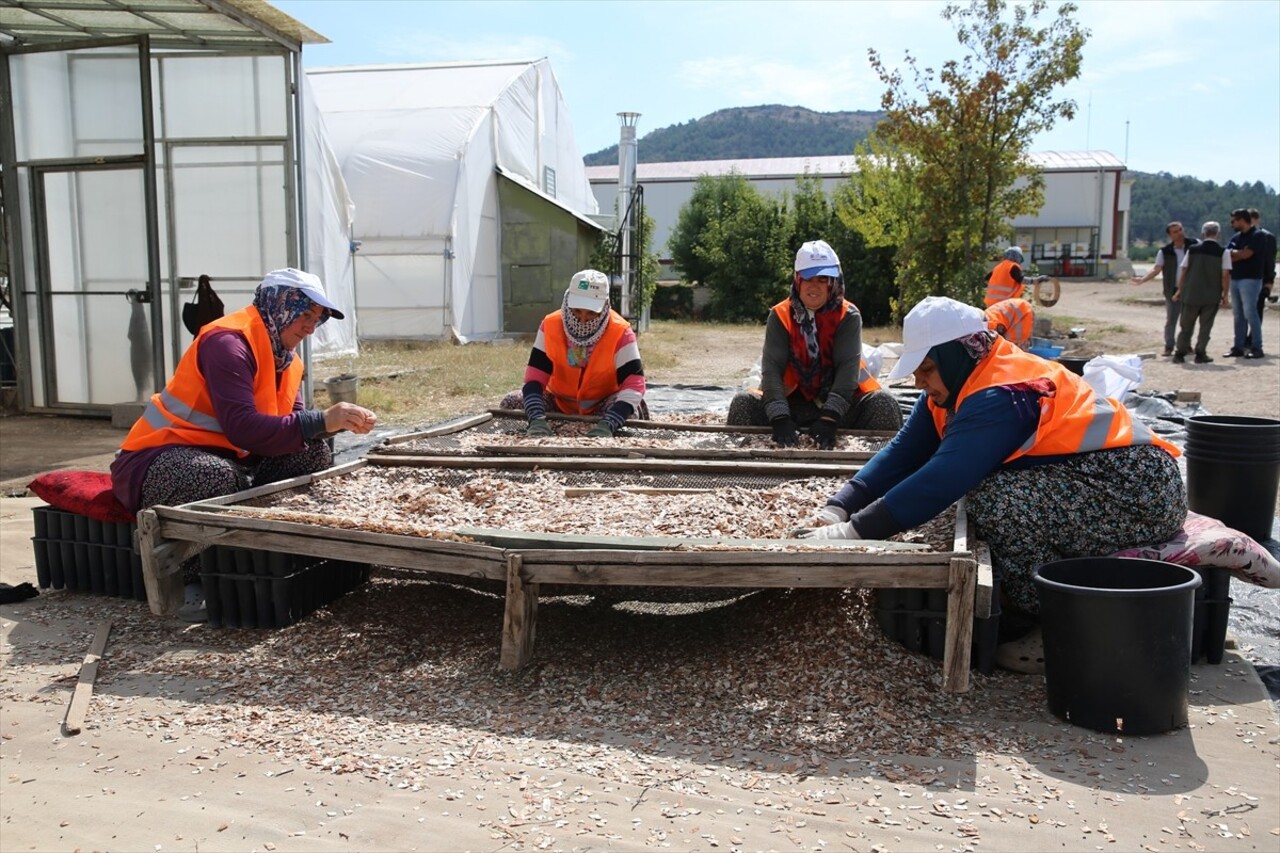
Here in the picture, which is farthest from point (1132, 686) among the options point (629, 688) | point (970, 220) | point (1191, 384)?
point (970, 220)

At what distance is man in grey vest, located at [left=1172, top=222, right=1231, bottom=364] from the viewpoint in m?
11.6

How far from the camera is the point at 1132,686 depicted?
2.85 meters

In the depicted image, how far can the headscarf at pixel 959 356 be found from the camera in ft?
10.7

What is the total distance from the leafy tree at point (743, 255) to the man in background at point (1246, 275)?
40.7 ft

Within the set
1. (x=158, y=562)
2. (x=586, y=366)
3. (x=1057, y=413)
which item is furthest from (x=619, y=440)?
(x=1057, y=413)

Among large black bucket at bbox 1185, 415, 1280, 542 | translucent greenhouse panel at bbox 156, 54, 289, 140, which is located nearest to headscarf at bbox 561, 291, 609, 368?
large black bucket at bbox 1185, 415, 1280, 542

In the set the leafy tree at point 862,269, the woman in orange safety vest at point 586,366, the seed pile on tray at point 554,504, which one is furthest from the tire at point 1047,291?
the leafy tree at point 862,269

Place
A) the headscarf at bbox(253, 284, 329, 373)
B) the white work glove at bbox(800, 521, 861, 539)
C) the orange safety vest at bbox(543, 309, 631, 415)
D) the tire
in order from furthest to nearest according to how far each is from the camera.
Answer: the tire, the orange safety vest at bbox(543, 309, 631, 415), the headscarf at bbox(253, 284, 329, 373), the white work glove at bbox(800, 521, 861, 539)

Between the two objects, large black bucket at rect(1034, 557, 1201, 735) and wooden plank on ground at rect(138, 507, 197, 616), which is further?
wooden plank on ground at rect(138, 507, 197, 616)

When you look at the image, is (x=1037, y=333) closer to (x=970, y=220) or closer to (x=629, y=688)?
(x=970, y=220)

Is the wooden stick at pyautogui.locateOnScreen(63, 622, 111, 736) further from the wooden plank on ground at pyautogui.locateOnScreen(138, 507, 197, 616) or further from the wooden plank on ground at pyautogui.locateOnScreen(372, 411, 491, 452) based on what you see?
the wooden plank on ground at pyautogui.locateOnScreen(372, 411, 491, 452)

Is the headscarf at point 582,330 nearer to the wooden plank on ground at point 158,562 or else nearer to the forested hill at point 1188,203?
the wooden plank on ground at point 158,562

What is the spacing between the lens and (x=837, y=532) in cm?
340

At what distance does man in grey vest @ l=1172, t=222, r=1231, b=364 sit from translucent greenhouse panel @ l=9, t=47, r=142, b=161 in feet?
34.0
